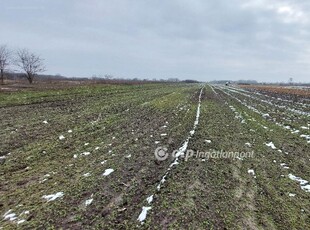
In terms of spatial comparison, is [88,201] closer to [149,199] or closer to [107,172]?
[149,199]

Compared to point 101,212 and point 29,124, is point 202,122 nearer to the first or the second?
point 29,124

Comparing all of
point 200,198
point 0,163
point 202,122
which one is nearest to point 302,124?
point 202,122

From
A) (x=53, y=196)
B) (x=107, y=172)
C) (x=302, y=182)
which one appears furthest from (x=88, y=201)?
(x=302, y=182)

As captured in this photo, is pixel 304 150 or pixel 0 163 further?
pixel 304 150

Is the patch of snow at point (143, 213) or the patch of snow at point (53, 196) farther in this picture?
the patch of snow at point (53, 196)

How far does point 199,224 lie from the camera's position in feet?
14.9

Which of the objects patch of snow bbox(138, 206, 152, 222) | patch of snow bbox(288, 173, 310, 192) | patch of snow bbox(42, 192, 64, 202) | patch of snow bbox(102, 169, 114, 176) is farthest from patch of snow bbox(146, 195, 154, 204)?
patch of snow bbox(288, 173, 310, 192)

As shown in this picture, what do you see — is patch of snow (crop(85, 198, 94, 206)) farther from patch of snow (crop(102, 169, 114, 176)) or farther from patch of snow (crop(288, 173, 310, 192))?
patch of snow (crop(288, 173, 310, 192))

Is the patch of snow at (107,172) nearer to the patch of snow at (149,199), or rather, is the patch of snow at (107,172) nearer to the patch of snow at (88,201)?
the patch of snow at (88,201)

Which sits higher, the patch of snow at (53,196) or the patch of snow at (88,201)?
the patch of snow at (88,201)

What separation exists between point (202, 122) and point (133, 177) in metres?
8.27

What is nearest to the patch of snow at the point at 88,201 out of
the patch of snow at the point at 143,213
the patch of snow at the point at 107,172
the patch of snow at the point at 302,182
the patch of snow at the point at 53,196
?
the patch of snow at the point at 53,196

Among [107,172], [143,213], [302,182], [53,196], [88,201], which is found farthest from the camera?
[107,172]

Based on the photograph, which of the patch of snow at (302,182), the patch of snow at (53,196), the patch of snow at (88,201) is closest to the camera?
the patch of snow at (88,201)
